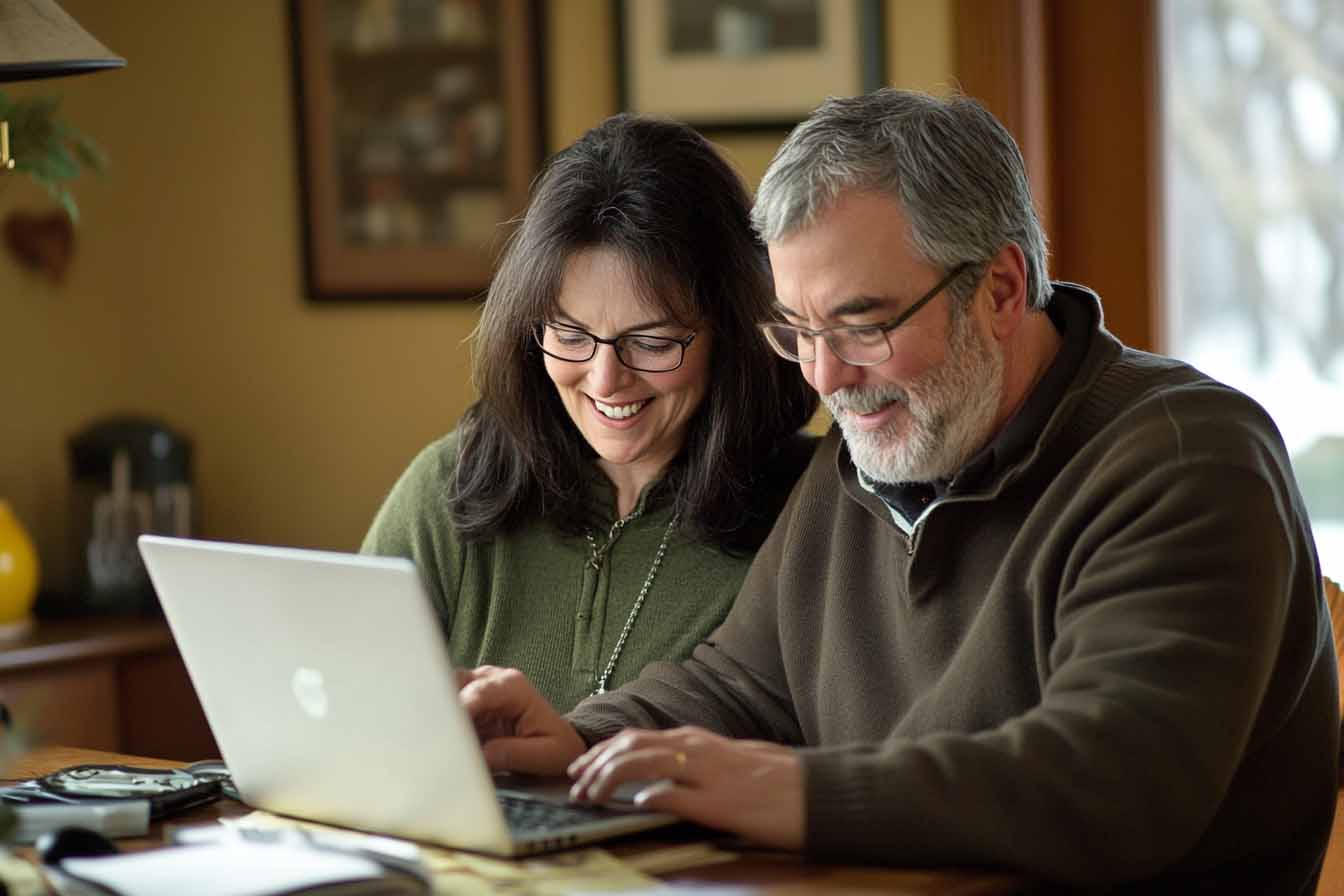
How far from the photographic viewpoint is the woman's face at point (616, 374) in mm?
2125

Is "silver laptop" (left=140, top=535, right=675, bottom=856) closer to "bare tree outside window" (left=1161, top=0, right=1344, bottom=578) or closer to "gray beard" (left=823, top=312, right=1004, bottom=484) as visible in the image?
"gray beard" (left=823, top=312, right=1004, bottom=484)

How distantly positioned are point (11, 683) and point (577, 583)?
1.44 m

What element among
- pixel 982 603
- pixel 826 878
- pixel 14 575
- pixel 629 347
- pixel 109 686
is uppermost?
pixel 629 347

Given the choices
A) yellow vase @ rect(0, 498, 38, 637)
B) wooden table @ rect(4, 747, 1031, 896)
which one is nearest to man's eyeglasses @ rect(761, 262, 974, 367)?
wooden table @ rect(4, 747, 1031, 896)

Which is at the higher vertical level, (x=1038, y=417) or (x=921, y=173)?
(x=921, y=173)

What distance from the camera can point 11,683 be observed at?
321 cm

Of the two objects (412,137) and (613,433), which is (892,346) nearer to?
(613,433)

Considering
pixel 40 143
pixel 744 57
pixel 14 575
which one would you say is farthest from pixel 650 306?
pixel 14 575

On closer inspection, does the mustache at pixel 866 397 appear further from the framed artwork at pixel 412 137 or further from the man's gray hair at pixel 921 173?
the framed artwork at pixel 412 137

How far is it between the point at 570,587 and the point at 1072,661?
90 centimetres

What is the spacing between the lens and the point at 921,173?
1.70m

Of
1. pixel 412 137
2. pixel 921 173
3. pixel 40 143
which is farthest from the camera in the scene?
pixel 412 137

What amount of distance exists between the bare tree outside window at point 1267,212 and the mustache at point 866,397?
1.38 m

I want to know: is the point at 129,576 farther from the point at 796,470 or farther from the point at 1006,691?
the point at 1006,691
